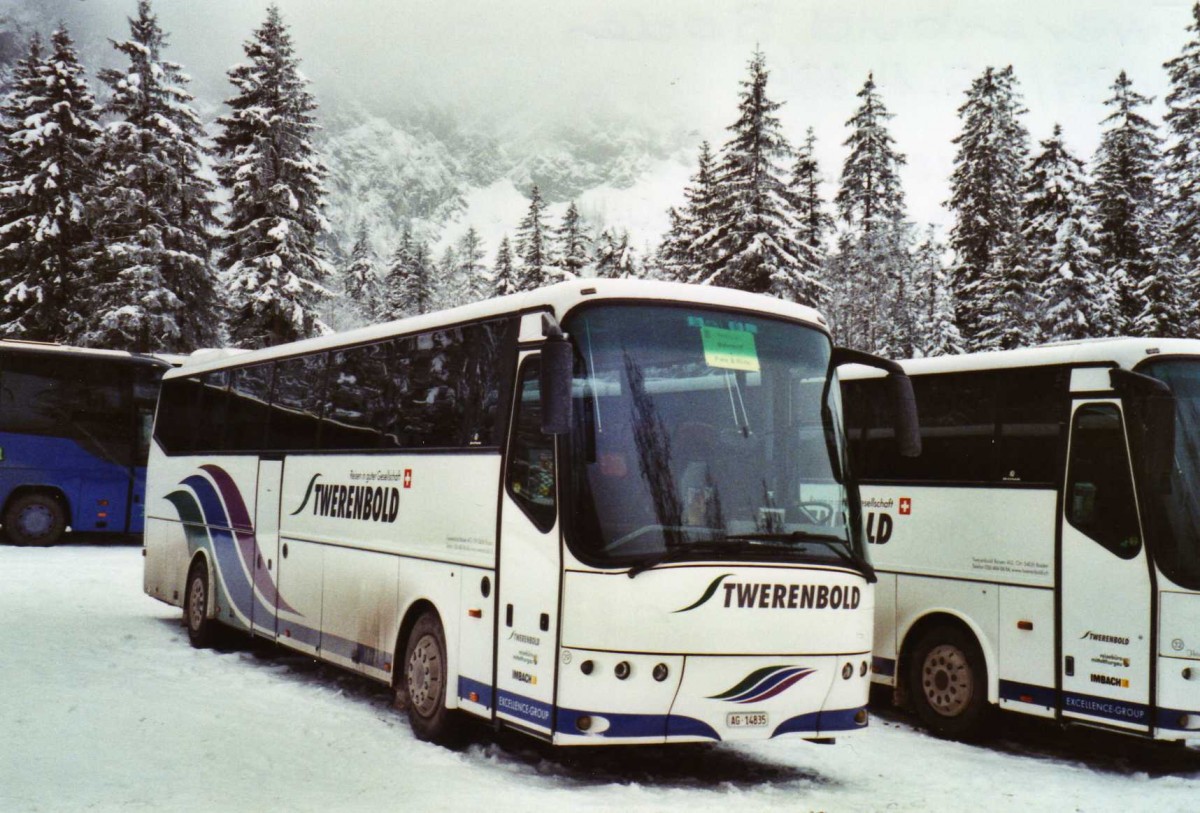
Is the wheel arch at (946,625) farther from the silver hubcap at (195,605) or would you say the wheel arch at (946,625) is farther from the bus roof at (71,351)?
the bus roof at (71,351)

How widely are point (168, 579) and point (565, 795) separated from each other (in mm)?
9770

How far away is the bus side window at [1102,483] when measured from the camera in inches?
374

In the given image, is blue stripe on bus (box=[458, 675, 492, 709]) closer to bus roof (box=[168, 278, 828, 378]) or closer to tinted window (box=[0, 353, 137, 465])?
bus roof (box=[168, 278, 828, 378])

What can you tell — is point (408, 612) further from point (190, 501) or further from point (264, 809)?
point (190, 501)

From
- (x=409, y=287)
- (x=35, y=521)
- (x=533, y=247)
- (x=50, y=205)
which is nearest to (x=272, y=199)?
(x=50, y=205)

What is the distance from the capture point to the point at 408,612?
10.0m

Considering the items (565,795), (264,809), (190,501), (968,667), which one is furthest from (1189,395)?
(190,501)

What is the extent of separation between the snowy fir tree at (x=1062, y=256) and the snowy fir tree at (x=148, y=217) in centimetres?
2734

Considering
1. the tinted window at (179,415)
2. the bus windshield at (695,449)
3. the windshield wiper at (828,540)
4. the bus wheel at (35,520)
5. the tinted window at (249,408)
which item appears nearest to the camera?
the bus windshield at (695,449)

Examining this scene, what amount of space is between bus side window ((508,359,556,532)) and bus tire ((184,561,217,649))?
7093 millimetres

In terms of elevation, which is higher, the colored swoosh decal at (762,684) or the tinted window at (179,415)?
the tinted window at (179,415)

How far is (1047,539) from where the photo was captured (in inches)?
399

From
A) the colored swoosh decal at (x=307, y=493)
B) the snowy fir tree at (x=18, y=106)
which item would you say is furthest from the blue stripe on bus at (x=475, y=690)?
the snowy fir tree at (x=18, y=106)

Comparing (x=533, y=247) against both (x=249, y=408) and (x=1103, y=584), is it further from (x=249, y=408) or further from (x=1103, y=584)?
(x=1103, y=584)
